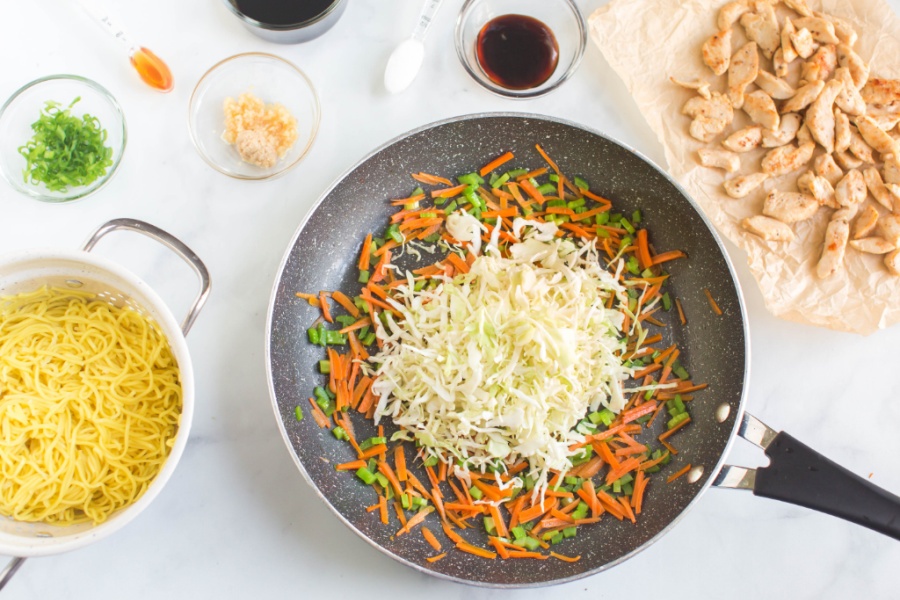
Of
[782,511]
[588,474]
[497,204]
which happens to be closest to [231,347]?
[497,204]

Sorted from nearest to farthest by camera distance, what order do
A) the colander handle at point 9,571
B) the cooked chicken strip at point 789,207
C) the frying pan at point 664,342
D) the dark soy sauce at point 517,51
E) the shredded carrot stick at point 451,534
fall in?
the colander handle at point 9,571 < the frying pan at point 664,342 < the shredded carrot stick at point 451,534 < the cooked chicken strip at point 789,207 < the dark soy sauce at point 517,51

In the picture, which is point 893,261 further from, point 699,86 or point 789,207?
point 699,86

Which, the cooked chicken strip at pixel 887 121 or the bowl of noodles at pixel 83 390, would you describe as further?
the cooked chicken strip at pixel 887 121

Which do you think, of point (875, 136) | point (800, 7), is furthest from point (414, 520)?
point (800, 7)

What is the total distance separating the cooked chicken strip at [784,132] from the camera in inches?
67.0

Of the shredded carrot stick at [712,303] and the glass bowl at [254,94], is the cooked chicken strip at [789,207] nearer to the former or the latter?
the shredded carrot stick at [712,303]

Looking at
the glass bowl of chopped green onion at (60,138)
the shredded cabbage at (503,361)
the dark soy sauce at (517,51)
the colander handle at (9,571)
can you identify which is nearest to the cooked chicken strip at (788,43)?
the dark soy sauce at (517,51)

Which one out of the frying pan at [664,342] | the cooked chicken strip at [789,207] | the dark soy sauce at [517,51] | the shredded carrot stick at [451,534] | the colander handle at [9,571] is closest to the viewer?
the colander handle at [9,571]

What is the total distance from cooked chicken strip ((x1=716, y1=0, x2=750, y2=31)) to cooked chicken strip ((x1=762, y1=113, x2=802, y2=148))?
267 millimetres

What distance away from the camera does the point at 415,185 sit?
1.70 m

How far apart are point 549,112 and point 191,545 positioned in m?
1.34

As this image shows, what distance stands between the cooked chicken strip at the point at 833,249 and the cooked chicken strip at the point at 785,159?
0.17m

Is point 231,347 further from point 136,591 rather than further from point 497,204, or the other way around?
point 497,204

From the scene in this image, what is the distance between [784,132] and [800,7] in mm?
312
